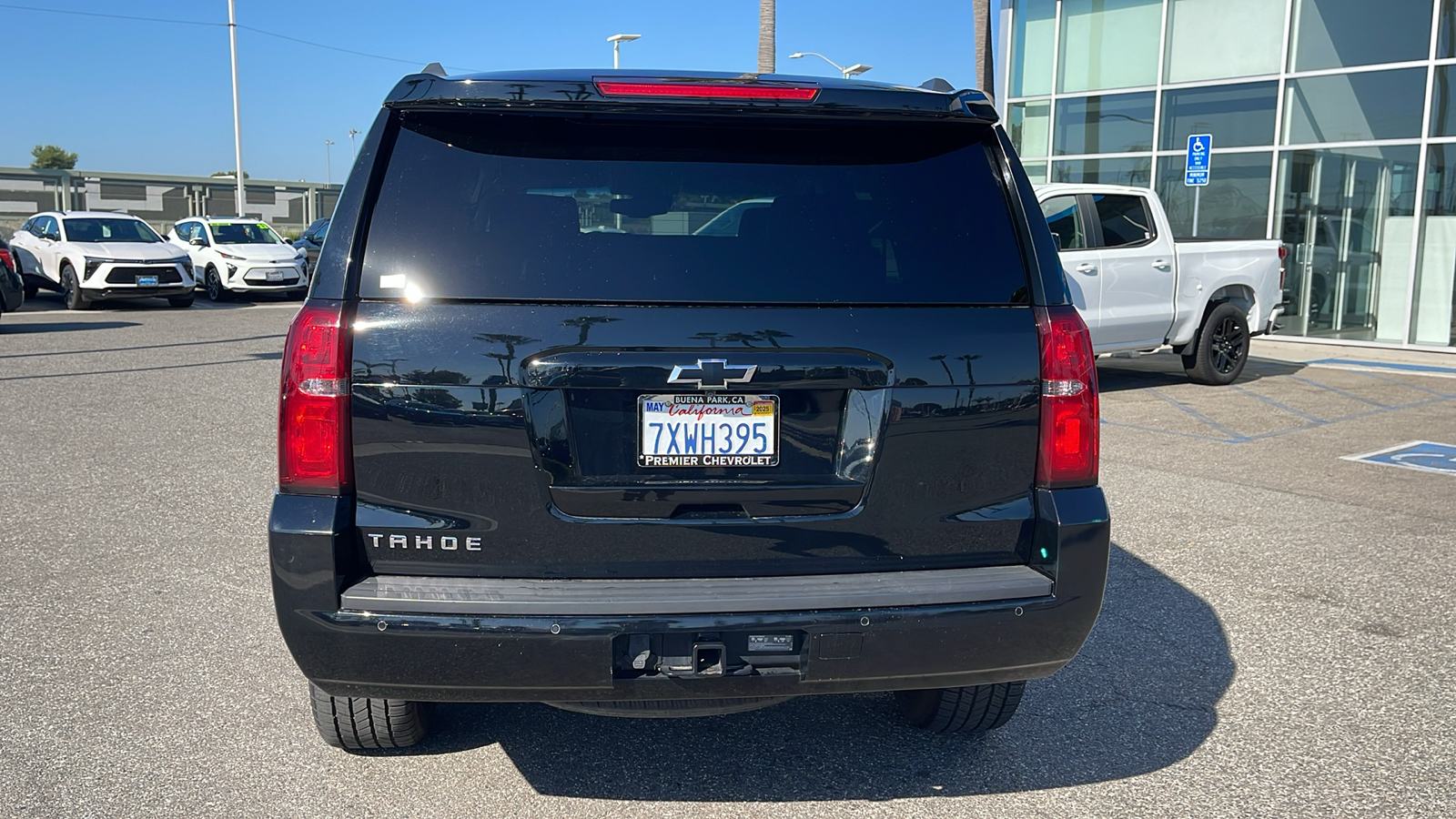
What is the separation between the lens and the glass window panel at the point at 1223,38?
17.6 meters

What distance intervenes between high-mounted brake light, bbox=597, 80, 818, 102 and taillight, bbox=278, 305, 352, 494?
86cm

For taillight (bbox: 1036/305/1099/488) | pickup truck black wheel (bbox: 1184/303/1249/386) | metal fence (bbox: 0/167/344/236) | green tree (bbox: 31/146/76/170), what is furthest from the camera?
green tree (bbox: 31/146/76/170)

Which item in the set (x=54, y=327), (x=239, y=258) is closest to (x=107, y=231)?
(x=239, y=258)

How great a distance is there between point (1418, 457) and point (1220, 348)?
3759 millimetres

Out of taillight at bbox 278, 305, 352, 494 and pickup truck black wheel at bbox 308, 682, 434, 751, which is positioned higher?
taillight at bbox 278, 305, 352, 494

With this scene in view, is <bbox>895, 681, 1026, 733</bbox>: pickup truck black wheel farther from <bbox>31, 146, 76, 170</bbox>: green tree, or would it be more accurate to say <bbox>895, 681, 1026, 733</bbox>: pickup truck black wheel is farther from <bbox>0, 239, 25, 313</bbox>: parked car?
<bbox>31, 146, 76, 170</bbox>: green tree

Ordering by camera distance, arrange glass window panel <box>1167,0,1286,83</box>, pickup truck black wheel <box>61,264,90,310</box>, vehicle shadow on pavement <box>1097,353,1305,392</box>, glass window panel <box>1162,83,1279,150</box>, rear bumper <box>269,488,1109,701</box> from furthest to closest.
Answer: pickup truck black wheel <box>61,264,90,310</box> → glass window panel <box>1162,83,1279,150</box> → glass window panel <box>1167,0,1286,83</box> → vehicle shadow on pavement <box>1097,353,1305,392</box> → rear bumper <box>269,488,1109,701</box>

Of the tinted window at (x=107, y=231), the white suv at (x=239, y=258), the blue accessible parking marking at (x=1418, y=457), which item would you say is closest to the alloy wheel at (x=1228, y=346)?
the blue accessible parking marking at (x=1418, y=457)

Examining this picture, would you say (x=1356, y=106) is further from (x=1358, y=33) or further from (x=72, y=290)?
(x=72, y=290)

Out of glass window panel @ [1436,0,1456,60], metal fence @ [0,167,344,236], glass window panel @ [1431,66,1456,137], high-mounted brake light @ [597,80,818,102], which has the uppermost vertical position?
glass window panel @ [1436,0,1456,60]

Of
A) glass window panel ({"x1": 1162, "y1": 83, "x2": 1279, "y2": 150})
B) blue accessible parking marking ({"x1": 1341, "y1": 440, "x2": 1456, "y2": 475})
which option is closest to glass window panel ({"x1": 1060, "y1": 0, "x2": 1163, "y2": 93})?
glass window panel ({"x1": 1162, "y1": 83, "x2": 1279, "y2": 150})

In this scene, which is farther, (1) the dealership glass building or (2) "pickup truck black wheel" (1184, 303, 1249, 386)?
(1) the dealership glass building

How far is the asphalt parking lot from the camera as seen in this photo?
331 cm

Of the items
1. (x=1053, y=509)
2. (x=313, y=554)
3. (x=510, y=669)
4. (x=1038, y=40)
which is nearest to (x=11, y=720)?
(x=313, y=554)
